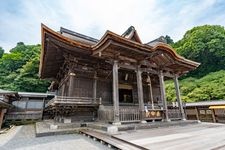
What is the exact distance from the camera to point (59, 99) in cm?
842

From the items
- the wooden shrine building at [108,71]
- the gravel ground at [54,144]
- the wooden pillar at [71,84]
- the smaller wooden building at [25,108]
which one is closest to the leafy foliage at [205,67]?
the wooden shrine building at [108,71]

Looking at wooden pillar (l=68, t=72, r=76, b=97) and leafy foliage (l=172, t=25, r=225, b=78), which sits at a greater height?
leafy foliage (l=172, t=25, r=225, b=78)

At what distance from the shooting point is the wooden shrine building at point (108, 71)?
25.8 ft

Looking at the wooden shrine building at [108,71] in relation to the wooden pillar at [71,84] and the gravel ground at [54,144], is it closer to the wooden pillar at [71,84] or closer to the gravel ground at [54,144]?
the wooden pillar at [71,84]

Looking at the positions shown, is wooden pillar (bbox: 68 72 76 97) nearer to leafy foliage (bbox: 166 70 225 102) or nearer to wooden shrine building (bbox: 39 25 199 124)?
wooden shrine building (bbox: 39 25 199 124)

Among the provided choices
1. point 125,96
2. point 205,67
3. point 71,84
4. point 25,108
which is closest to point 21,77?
point 25,108

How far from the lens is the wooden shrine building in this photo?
7.85 m

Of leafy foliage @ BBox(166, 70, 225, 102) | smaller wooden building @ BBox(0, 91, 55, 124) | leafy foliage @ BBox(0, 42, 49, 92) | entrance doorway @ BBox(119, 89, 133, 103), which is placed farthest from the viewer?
leafy foliage @ BBox(0, 42, 49, 92)

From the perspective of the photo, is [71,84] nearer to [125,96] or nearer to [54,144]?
[54,144]

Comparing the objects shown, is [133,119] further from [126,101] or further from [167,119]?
[126,101]

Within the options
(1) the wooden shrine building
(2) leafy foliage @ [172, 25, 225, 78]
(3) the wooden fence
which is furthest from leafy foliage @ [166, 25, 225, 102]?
(3) the wooden fence

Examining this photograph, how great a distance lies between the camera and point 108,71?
11.1 m

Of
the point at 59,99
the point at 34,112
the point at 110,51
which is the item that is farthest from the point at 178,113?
the point at 34,112

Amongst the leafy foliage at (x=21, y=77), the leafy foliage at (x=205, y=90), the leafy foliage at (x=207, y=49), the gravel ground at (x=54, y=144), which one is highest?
the leafy foliage at (x=207, y=49)
